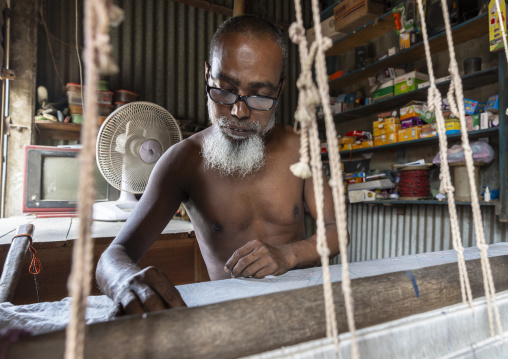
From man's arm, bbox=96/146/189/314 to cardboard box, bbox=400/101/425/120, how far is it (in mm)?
2586

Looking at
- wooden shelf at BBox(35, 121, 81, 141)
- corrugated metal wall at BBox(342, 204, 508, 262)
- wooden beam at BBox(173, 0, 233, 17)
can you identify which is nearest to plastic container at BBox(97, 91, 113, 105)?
wooden shelf at BBox(35, 121, 81, 141)

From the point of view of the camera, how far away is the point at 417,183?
3264 millimetres

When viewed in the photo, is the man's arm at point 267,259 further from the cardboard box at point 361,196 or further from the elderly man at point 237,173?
the cardboard box at point 361,196

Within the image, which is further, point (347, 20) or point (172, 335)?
point (347, 20)

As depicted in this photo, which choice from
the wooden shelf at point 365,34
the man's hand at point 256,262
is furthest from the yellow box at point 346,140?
the man's hand at point 256,262

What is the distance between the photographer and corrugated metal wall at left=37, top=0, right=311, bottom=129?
349 cm

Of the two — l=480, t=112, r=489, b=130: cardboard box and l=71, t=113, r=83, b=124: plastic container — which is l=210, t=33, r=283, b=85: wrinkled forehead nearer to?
l=480, t=112, r=489, b=130: cardboard box

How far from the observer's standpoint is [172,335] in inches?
15.5

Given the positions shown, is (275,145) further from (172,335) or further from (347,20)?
(347,20)

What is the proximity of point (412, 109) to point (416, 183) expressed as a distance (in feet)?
2.38

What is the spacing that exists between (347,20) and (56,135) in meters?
3.40

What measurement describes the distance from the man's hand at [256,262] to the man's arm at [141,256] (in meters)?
0.28

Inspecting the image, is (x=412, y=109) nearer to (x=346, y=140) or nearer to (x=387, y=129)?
(x=387, y=129)

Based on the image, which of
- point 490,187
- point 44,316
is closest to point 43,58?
point 44,316
